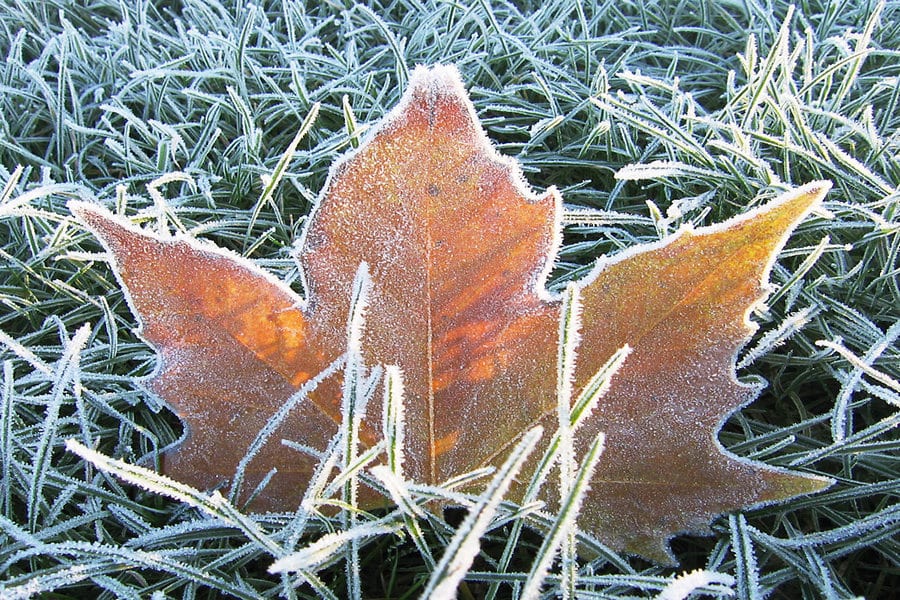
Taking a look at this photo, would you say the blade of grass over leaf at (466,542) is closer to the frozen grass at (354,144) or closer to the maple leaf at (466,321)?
the frozen grass at (354,144)

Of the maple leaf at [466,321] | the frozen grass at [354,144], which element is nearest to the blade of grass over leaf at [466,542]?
the frozen grass at [354,144]

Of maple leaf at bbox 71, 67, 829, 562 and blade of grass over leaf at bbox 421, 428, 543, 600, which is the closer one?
blade of grass over leaf at bbox 421, 428, 543, 600

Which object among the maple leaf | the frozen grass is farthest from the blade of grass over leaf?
the maple leaf

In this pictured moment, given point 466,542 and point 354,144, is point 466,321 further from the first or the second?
point 354,144

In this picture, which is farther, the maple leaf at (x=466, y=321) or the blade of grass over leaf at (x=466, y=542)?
the maple leaf at (x=466, y=321)

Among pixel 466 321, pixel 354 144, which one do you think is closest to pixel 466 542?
pixel 466 321

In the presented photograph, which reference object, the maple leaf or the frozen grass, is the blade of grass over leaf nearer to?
the frozen grass
